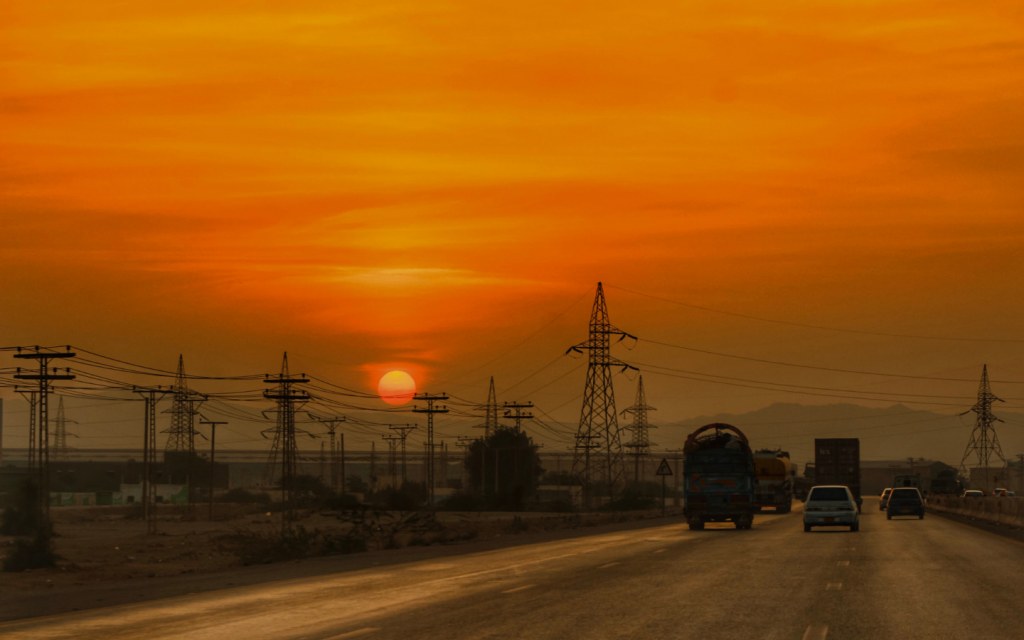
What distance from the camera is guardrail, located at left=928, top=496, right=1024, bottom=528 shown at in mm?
58644

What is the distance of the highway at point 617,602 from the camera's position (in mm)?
17406

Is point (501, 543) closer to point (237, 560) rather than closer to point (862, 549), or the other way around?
point (237, 560)

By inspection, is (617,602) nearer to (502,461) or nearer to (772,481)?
(772,481)

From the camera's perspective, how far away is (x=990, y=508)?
69375 millimetres

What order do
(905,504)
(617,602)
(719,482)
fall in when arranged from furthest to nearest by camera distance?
(905,504), (719,482), (617,602)

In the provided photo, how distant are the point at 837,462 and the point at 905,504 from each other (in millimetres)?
22697

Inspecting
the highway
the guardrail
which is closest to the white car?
the guardrail

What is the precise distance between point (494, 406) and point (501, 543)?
8617 cm

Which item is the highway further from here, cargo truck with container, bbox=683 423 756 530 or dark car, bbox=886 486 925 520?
dark car, bbox=886 486 925 520

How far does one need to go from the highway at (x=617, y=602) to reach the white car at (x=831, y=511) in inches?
568

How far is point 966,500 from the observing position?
79.0 m

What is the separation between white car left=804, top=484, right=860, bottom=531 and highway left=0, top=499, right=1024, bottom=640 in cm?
1444

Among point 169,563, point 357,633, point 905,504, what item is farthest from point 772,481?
point 357,633

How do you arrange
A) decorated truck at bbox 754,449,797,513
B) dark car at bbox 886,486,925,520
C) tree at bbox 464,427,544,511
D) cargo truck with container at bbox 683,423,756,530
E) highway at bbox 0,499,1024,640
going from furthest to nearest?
tree at bbox 464,427,544,511
decorated truck at bbox 754,449,797,513
dark car at bbox 886,486,925,520
cargo truck with container at bbox 683,423,756,530
highway at bbox 0,499,1024,640
